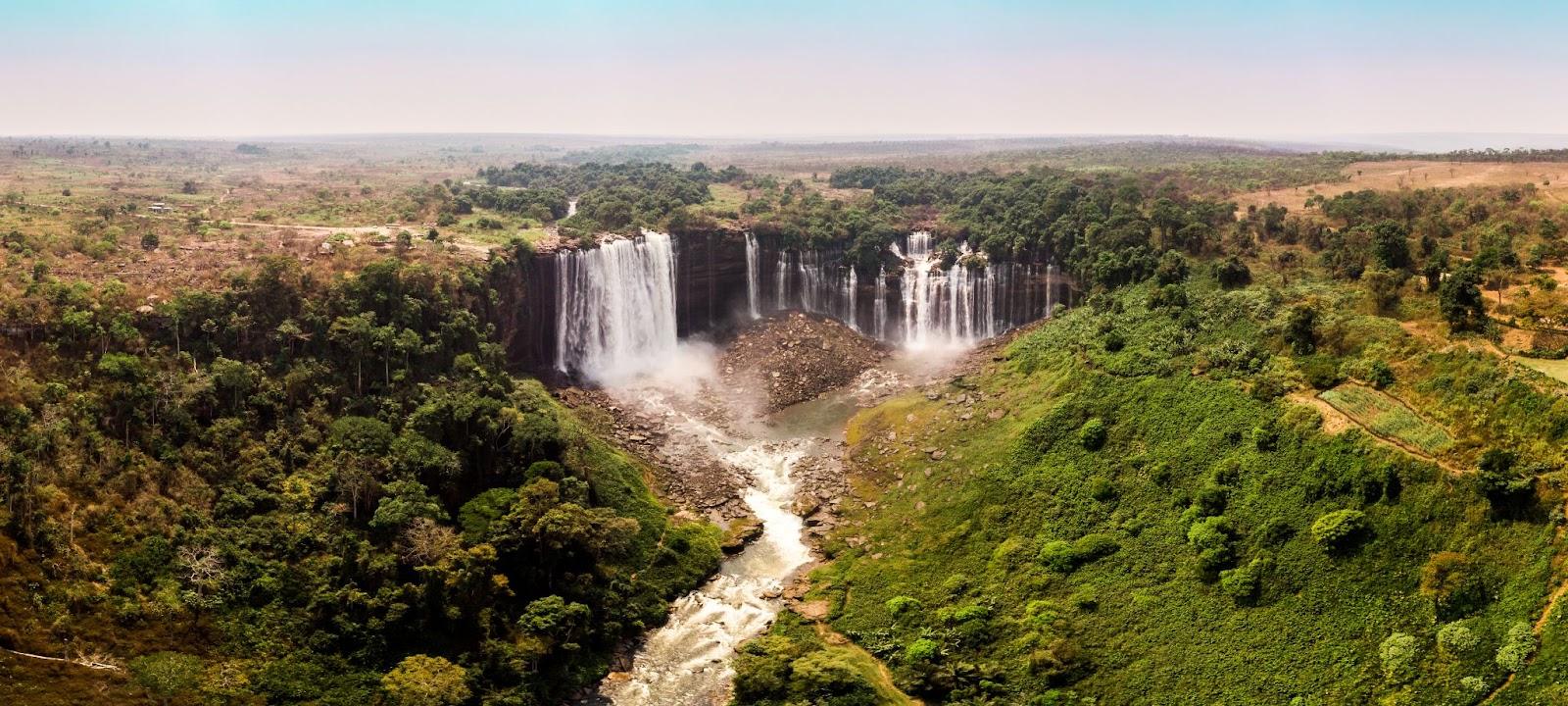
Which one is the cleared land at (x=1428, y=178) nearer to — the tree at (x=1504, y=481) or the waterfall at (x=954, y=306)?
the waterfall at (x=954, y=306)

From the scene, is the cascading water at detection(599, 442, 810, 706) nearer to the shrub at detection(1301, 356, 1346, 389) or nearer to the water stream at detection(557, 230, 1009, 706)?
the water stream at detection(557, 230, 1009, 706)

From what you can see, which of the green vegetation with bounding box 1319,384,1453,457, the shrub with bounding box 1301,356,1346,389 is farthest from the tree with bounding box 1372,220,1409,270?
the green vegetation with bounding box 1319,384,1453,457

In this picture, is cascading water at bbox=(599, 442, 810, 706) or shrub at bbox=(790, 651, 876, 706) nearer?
shrub at bbox=(790, 651, 876, 706)

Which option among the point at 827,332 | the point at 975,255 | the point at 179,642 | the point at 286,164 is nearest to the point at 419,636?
the point at 179,642

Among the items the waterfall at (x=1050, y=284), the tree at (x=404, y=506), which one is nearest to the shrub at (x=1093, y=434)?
the waterfall at (x=1050, y=284)

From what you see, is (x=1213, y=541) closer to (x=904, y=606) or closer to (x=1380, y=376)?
(x=1380, y=376)
